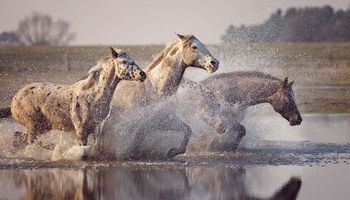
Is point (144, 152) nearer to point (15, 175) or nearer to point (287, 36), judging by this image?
point (15, 175)

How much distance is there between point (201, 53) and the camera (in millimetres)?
16812

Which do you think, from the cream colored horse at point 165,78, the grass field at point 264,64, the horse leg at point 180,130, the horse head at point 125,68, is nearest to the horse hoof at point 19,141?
the cream colored horse at point 165,78

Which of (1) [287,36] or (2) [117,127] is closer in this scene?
(2) [117,127]

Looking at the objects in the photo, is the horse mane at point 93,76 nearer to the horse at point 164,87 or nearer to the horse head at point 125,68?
the horse head at point 125,68

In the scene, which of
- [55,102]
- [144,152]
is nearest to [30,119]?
[55,102]

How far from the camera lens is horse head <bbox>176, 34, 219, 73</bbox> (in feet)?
54.8

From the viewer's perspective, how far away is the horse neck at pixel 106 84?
651 inches

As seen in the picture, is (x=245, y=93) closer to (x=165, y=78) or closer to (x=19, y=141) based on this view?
(x=165, y=78)

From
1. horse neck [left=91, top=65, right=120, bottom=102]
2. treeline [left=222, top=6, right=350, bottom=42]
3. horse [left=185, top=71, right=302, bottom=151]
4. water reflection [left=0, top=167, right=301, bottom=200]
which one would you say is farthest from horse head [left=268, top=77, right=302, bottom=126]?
treeline [left=222, top=6, right=350, bottom=42]

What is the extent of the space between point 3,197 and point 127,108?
4111 mm

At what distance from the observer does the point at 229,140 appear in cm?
1822

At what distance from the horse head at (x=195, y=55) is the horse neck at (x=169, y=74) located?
105 millimetres

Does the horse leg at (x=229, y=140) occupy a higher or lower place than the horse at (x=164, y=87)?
lower

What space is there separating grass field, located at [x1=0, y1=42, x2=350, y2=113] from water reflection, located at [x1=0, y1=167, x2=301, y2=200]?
9.09 m
